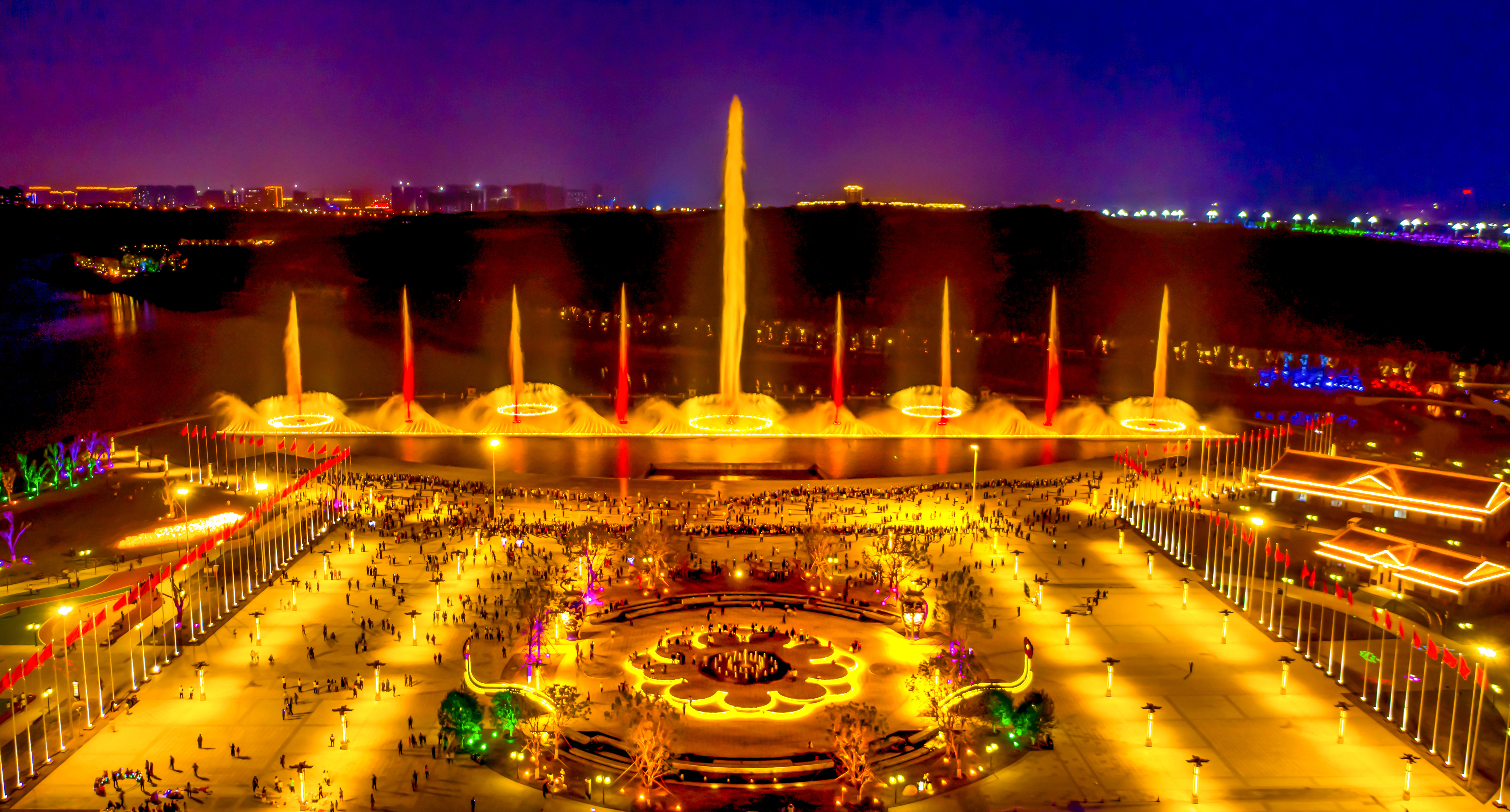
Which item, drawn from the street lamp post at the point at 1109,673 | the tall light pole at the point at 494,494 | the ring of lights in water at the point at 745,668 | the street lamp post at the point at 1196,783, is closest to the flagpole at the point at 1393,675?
the street lamp post at the point at 1196,783

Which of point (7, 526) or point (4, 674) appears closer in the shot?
point (4, 674)

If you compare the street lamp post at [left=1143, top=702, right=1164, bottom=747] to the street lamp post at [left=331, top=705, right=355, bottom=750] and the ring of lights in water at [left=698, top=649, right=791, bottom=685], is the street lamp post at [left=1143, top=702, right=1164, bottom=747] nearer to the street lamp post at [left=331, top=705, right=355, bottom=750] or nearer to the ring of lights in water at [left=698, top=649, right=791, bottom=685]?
the ring of lights in water at [left=698, top=649, right=791, bottom=685]

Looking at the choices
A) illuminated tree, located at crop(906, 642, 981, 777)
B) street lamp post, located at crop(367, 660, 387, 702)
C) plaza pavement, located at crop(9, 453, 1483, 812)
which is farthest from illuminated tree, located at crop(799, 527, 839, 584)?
street lamp post, located at crop(367, 660, 387, 702)

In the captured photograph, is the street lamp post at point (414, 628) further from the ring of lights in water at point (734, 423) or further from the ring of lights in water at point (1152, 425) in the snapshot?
the ring of lights in water at point (1152, 425)

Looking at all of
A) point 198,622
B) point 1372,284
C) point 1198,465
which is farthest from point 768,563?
point 1372,284

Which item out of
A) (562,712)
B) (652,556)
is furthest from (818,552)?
(562,712)

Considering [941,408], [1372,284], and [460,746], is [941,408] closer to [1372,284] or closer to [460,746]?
[460,746]
